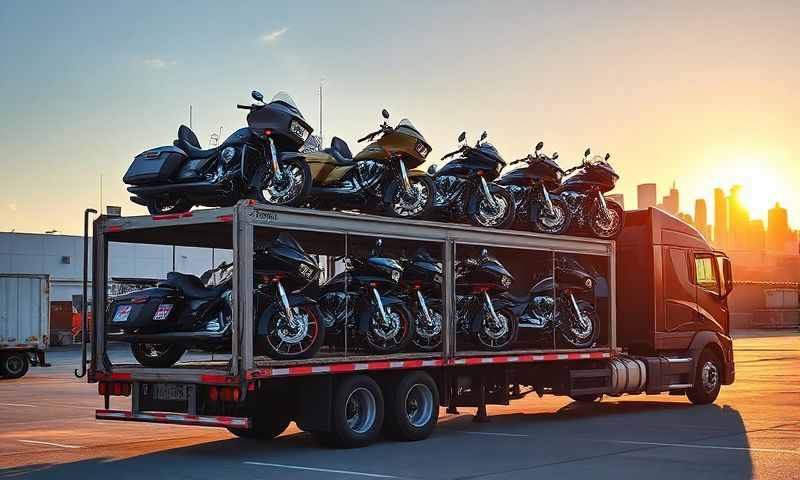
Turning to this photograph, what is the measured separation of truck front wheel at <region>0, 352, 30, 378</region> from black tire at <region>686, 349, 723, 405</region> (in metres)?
19.2

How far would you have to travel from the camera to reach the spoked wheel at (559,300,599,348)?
54.2 ft

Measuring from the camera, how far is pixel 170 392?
12.1m

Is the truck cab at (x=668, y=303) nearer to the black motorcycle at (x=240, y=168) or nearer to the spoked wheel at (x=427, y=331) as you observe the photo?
the spoked wheel at (x=427, y=331)

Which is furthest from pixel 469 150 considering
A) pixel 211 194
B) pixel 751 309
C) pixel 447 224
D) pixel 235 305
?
pixel 751 309

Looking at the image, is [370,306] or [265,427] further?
[265,427]

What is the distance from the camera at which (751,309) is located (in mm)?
85125

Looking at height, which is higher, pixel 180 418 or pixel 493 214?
pixel 493 214

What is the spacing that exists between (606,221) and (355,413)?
6.22 metres

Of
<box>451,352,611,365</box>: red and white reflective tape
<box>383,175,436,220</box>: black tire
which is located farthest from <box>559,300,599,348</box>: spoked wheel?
<box>383,175,436,220</box>: black tire

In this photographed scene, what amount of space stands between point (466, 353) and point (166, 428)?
4780mm

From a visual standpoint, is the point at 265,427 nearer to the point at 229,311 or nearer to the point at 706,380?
the point at 229,311

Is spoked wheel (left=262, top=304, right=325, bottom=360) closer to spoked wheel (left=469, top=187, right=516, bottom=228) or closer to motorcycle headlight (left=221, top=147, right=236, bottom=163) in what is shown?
motorcycle headlight (left=221, top=147, right=236, bottom=163)

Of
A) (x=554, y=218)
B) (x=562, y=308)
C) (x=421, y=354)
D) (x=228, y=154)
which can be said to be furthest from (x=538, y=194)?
(x=228, y=154)

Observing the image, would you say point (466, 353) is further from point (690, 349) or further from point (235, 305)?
point (690, 349)
